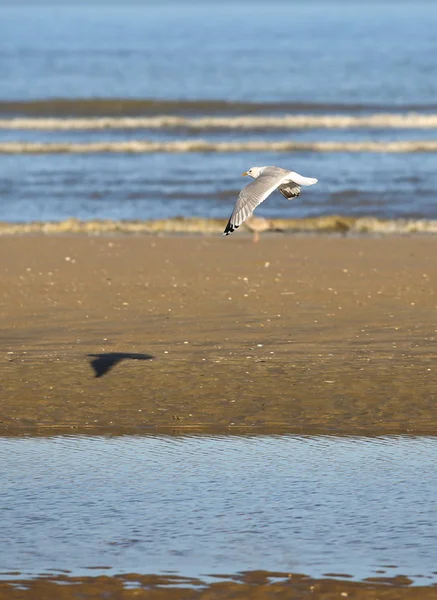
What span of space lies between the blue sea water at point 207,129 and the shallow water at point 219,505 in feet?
42.9

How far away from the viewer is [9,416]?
946cm

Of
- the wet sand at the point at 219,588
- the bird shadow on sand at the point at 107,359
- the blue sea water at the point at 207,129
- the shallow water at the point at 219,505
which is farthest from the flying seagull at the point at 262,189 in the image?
the blue sea water at the point at 207,129

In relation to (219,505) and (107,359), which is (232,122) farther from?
(219,505)

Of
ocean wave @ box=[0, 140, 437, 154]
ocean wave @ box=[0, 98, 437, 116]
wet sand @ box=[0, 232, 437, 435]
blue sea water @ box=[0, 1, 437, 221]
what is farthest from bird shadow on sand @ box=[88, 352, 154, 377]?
ocean wave @ box=[0, 98, 437, 116]

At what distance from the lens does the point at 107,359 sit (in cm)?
1105

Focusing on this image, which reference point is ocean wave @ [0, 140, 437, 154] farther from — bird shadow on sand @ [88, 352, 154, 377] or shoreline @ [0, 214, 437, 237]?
bird shadow on sand @ [88, 352, 154, 377]

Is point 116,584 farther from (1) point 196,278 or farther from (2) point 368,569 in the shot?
(1) point 196,278

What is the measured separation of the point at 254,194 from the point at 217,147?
72.8 feet

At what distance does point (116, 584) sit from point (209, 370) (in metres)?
4.39

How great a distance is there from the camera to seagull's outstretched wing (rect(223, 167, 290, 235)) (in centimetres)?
1017

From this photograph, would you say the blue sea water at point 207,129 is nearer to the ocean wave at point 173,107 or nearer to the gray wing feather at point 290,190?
the ocean wave at point 173,107

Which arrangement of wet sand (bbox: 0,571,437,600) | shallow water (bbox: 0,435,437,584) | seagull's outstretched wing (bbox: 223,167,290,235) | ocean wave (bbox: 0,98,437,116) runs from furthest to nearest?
1. ocean wave (bbox: 0,98,437,116)
2. seagull's outstretched wing (bbox: 223,167,290,235)
3. shallow water (bbox: 0,435,437,584)
4. wet sand (bbox: 0,571,437,600)

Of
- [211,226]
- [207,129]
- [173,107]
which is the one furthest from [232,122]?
[211,226]

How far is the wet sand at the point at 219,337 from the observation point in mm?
9484
